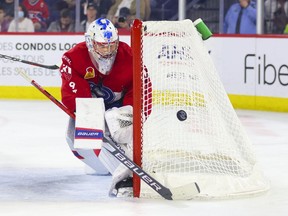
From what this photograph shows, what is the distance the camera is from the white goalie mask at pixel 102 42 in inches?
180

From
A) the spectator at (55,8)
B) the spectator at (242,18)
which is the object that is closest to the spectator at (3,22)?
the spectator at (55,8)

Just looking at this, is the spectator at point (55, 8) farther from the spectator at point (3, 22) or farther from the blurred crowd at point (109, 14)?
the spectator at point (3, 22)

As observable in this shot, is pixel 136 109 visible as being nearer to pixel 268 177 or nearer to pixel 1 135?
pixel 268 177

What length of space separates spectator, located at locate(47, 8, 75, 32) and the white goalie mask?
5786 millimetres

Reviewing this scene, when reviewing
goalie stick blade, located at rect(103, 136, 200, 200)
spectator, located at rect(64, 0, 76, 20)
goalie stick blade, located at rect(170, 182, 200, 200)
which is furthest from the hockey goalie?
spectator, located at rect(64, 0, 76, 20)

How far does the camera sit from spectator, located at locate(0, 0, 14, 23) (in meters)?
10.6

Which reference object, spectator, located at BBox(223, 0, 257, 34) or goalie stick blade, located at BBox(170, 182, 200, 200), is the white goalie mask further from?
spectator, located at BBox(223, 0, 257, 34)

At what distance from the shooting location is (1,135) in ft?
23.3

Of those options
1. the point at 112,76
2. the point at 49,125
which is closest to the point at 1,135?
the point at 49,125

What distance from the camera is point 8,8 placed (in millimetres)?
10609

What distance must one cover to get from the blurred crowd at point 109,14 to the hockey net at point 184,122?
4591 mm

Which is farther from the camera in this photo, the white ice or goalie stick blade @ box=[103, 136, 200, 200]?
goalie stick blade @ box=[103, 136, 200, 200]

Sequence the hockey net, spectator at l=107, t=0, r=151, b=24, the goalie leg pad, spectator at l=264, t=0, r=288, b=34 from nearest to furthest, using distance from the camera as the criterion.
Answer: the hockey net
the goalie leg pad
spectator at l=264, t=0, r=288, b=34
spectator at l=107, t=0, r=151, b=24

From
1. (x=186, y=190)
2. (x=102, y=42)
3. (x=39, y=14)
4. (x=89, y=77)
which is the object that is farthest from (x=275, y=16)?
(x=186, y=190)
